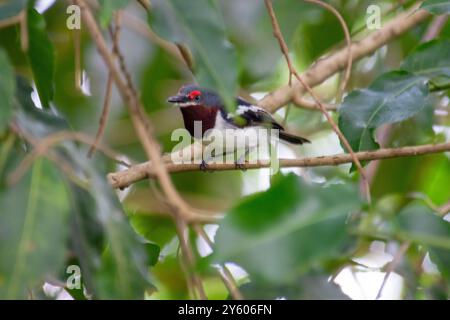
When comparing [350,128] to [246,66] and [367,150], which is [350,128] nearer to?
[367,150]

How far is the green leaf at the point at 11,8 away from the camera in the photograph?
2.21m

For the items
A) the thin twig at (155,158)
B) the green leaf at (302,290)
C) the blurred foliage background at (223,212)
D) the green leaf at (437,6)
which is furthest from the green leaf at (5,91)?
the green leaf at (437,6)

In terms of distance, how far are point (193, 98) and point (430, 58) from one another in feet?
6.82

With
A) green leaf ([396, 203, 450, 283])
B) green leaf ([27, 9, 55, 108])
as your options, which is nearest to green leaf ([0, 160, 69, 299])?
green leaf ([27, 9, 55, 108])

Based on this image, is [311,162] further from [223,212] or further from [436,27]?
[436,27]

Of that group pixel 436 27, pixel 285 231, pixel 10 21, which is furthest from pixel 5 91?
pixel 436 27

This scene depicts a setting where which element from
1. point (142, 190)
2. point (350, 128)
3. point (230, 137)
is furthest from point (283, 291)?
point (230, 137)

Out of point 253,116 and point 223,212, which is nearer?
point 223,212

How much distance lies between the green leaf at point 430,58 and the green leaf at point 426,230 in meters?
1.27

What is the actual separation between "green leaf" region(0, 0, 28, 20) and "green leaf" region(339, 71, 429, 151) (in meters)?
1.24

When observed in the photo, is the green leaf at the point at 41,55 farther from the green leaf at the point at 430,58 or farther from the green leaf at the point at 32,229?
the green leaf at the point at 430,58

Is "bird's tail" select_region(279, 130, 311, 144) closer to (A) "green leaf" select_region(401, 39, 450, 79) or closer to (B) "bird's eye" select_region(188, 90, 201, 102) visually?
(B) "bird's eye" select_region(188, 90, 201, 102)

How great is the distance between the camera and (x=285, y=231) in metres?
1.77

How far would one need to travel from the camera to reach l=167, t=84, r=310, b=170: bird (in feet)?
15.3
